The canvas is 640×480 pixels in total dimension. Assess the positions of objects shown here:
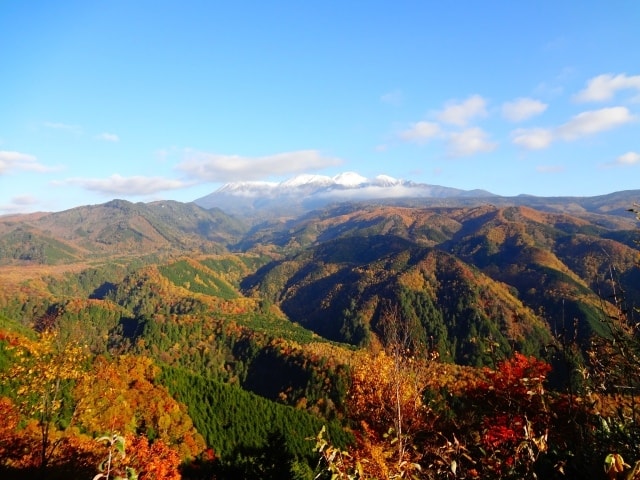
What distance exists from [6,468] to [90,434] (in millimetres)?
33681

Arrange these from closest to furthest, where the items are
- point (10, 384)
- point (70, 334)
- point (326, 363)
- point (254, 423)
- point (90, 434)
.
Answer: point (70, 334) → point (90, 434) → point (10, 384) → point (254, 423) → point (326, 363)

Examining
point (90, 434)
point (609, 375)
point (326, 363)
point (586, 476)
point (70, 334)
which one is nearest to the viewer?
point (586, 476)

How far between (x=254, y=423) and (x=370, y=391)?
8089 cm

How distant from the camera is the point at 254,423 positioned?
109438 millimetres

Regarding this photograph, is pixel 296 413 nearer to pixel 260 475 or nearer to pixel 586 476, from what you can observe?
pixel 260 475

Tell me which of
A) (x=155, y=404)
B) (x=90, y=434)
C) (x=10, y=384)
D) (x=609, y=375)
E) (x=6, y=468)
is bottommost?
(x=155, y=404)

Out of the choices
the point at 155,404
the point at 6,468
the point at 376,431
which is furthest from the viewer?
the point at 155,404

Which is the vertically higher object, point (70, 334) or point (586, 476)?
point (586, 476)

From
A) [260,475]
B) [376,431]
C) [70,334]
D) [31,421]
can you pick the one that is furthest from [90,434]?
[376,431]

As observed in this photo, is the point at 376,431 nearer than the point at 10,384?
Yes

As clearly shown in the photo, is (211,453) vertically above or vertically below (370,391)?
below

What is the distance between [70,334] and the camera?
143 feet

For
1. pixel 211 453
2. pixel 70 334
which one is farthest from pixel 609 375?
pixel 211 453

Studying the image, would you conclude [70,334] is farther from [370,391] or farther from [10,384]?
[10,384]
